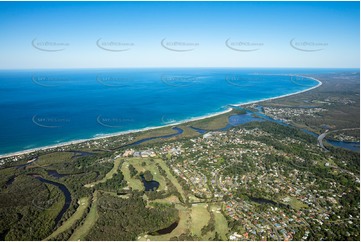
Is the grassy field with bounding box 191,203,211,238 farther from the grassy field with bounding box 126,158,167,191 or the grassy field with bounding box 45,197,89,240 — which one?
the grassy field with bounding box 45,197,89,240

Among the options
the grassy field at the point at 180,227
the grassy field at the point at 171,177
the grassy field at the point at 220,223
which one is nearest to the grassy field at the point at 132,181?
the grassy field at the point at 171,177

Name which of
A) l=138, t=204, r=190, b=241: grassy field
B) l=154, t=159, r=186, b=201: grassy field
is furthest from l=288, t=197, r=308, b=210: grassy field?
l=154, t=159, r=186, b=201: grassy field

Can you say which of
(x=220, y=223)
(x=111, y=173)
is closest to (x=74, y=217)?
(x=111, y=173)

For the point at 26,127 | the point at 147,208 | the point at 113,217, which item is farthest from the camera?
the point at 26,127

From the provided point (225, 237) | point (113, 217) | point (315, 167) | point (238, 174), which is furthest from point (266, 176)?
point (113, 217)

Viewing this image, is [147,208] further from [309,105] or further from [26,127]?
[309,105]

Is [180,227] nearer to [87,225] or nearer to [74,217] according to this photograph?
[87,225]

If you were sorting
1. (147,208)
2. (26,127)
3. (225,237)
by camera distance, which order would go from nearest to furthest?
(225,237)
(147,208)
(26,127)

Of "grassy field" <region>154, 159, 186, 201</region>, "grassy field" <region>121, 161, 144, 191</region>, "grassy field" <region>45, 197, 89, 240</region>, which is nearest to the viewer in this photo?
"grassy field" <region>45, 197, 89, 240</region>
